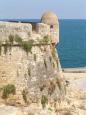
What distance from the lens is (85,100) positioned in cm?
2642

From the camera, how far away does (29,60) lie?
2239 cm

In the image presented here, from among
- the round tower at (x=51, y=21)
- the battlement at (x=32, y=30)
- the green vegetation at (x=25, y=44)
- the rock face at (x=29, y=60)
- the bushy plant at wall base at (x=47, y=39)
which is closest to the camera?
the battlement at (x=32, y=30)

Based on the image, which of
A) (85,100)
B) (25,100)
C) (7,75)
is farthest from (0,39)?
(85,100)

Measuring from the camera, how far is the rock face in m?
21.6

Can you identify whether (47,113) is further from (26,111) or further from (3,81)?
(3,81)

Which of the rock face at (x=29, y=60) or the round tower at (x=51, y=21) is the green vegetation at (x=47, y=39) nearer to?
the rock face at (x=29, y=60)

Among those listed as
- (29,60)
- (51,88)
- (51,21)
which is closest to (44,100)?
(51,88)

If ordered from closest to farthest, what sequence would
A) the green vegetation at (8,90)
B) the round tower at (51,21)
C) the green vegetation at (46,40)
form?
the green vegetation at (8,90) < the green vegetation at (46,40) < the round tower at (51,21)

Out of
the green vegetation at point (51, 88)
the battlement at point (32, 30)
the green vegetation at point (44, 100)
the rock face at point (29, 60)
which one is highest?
the battlement at point (32, 30)

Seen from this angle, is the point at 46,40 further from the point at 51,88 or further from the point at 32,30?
the point at 51,88

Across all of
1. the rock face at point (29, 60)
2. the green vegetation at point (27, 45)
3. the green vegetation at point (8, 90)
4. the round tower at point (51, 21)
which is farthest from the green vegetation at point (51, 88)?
the green vegetation at point (27, 45)

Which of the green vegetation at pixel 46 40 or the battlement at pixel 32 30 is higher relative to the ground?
the battlement at pixel 32 30

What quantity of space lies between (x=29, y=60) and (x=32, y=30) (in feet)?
4.52

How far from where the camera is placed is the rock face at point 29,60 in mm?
21578
